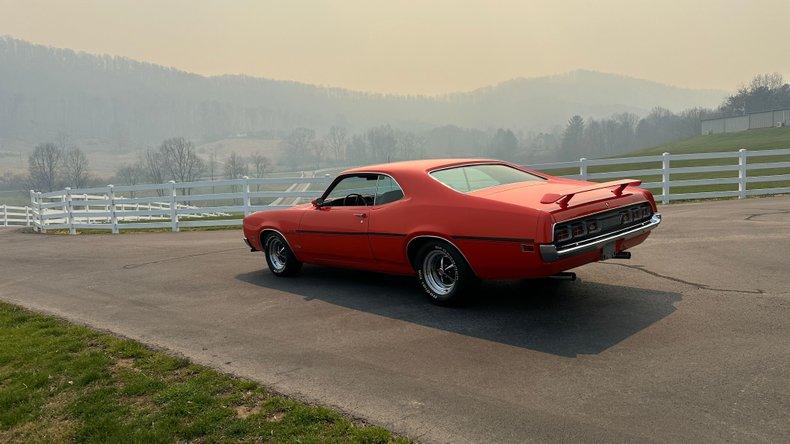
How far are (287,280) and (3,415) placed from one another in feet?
13.1

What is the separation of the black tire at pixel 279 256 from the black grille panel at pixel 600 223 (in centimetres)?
396

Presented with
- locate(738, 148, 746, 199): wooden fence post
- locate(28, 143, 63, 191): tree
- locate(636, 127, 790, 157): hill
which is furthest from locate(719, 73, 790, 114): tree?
locate(28, 143, 63, 191): tree

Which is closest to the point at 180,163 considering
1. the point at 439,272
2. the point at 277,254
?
the point at 277,254

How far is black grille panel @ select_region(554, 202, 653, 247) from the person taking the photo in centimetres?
489

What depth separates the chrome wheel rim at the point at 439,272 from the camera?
18.8 ft

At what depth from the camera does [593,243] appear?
5.07 metres

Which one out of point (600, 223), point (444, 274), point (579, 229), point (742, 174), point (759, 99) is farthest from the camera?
point (759, 99)

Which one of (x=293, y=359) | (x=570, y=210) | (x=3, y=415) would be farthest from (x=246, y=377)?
(x=570, y=210)

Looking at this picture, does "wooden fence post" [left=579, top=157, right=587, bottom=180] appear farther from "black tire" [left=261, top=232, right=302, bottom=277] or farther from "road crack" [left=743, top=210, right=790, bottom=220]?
"black tire" [left=261, top=232, right=302, bottom=277]

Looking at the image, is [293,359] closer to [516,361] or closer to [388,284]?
[516,361]

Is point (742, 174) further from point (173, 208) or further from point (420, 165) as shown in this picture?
point (173, 208)

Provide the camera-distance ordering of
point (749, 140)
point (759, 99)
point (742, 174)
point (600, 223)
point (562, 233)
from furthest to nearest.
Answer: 1. point (759, 99)
2. point (749, 140)
3. point (742, 174)
4. point (600, 223)
5. point (562, 233)

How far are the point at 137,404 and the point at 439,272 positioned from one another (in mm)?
3066

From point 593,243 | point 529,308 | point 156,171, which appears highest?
point 156,171
